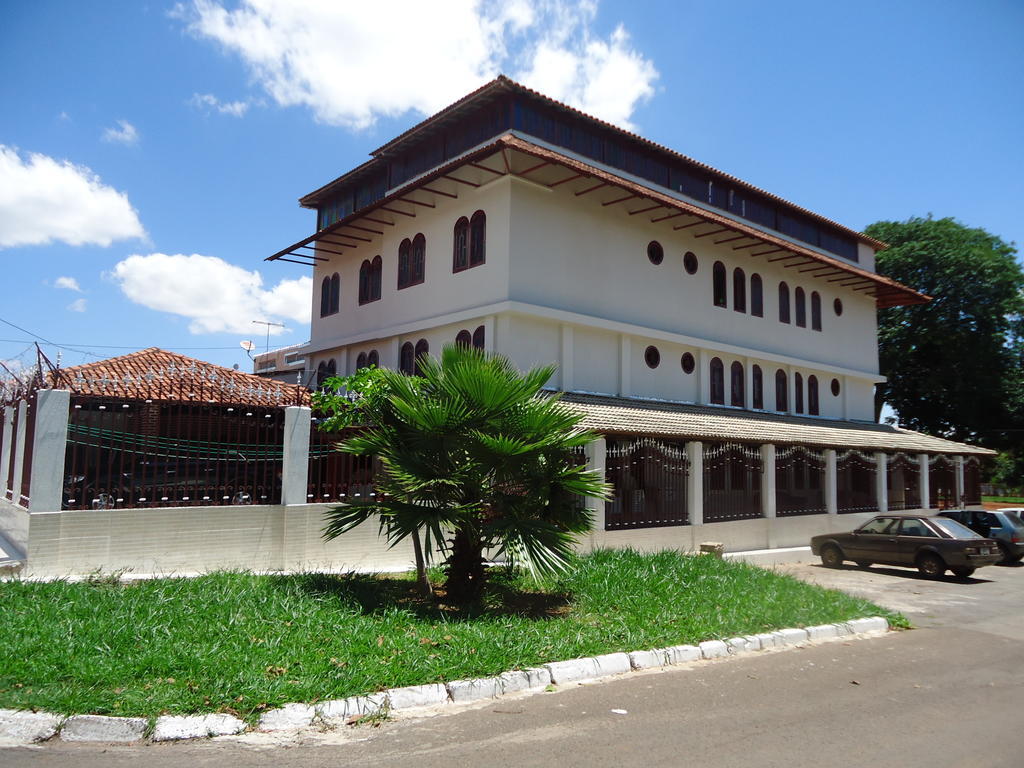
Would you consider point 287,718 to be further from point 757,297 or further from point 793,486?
point 757,297

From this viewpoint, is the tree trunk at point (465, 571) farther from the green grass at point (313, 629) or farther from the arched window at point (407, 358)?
the arched window at point (407, 358)

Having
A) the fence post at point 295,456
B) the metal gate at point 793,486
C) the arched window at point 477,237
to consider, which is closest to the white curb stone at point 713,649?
the fence post at point 295,456

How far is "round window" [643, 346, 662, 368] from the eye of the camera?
68.8 feet

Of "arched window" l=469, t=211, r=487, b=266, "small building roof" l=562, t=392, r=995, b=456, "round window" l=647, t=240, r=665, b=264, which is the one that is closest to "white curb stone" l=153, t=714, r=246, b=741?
"small building roof" l=562, t=392, r=995, b=456

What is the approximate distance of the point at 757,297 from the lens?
24609 mm

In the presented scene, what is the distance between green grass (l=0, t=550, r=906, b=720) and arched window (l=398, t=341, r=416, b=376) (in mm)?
10575

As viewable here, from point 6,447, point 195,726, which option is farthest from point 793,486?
point 6,447

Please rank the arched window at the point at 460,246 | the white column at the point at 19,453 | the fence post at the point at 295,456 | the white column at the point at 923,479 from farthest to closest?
the white column at the point at 923,479 → the arched window at the point at 460,246 → the fence post at the point at 295,456 → the white column at the point at 19,453

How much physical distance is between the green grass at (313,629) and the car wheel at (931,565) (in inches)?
201

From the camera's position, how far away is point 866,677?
7496 mm

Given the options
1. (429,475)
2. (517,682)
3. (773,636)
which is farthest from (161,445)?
(773,636)

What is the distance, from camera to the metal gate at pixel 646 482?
15.3 meters

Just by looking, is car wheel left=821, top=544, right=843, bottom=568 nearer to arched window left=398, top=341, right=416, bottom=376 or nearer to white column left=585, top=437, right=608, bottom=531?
white column left=585, top=437, right=608, bottom=531

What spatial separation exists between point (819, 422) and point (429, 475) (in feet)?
67.6
